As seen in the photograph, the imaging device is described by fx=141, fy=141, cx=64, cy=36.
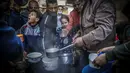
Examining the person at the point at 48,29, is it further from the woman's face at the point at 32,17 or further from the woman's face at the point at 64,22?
the woman's face at the point at 64,22

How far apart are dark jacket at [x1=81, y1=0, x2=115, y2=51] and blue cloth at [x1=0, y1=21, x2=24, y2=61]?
0.63 metres

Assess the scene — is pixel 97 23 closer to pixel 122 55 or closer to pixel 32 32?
pixel 122 55

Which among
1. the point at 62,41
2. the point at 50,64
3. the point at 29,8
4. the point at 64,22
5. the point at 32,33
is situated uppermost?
the point at 29,8

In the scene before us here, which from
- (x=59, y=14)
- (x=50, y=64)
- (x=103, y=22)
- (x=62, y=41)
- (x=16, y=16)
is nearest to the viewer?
(x=103, y=22)

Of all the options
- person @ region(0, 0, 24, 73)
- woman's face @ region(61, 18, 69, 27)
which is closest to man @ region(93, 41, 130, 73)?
person @ region(0, 0, 24, 73)

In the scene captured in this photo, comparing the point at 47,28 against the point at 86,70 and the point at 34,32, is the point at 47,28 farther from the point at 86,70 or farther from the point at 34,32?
the point at 86,70

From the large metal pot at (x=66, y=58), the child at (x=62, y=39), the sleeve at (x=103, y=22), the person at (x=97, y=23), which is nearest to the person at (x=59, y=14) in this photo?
the child at (x=62, y=39)

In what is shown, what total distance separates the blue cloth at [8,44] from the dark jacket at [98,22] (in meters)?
0.63

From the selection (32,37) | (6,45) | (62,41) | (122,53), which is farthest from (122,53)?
(32,37)

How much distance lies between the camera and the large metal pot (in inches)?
70.2

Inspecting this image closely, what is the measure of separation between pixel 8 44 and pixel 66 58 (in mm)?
831

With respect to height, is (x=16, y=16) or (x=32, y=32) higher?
(x=16, y=16)

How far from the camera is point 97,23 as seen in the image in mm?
1166

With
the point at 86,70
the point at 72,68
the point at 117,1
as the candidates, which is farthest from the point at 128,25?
the point at 72,68
